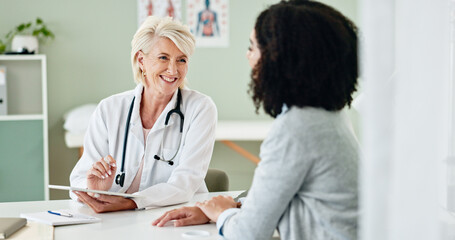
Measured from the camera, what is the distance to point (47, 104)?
4.44m

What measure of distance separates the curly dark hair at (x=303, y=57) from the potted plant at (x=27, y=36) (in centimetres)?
316

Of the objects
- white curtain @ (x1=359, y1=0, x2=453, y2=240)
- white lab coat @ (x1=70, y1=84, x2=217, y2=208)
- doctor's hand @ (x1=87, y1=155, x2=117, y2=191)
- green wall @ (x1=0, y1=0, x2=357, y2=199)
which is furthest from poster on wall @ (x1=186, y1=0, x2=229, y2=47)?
white curtain @ (x1=359, y1=0, x2=453, y2=240)

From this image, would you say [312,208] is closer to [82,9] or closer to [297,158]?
[297,158]

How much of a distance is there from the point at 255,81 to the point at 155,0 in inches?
132

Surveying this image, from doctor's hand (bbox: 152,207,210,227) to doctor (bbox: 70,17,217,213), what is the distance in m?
0.38

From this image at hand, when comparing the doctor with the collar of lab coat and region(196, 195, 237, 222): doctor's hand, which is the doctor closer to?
the collar of lab coat

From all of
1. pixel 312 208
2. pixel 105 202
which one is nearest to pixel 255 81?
pixel 312 208

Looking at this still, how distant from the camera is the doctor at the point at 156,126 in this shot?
2256 millimetres

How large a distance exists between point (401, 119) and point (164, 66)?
169cm

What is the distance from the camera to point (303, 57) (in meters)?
1.26

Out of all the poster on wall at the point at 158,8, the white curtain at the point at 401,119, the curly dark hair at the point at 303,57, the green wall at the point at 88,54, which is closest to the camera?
the white curtain at the point at 401,119

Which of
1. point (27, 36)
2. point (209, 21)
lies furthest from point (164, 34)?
point (209, 21)

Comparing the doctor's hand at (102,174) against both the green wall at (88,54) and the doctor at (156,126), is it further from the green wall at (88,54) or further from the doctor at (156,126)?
the green wall at (88,54)

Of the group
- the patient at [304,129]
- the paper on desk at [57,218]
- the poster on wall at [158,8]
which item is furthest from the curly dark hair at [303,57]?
the poster on wall at [158,8]
